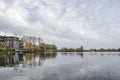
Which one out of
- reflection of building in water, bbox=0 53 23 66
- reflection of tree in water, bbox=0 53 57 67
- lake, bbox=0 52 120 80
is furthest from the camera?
reflection of building in water, bbox=0 53 23 66

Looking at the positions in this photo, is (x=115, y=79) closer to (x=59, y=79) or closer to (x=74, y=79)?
(x=74, y=79)

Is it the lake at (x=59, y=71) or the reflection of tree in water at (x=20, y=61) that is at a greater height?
the reflection of tree in water at (x=20, y=61)

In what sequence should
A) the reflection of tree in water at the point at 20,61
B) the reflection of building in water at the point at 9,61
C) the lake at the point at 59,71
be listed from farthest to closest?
the reflection of building in water at the point at 9,61 < the reflection of tree in water at the point at 20,61 < the lake at the point at 59,71

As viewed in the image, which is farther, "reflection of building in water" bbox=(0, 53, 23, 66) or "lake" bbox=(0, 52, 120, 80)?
"reflection of building in water" bbox=(0, 53, 23, 66)

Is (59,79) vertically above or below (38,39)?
below

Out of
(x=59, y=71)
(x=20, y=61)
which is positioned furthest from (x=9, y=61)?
(x=59, y=71)

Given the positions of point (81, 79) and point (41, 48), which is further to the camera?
point (41, 48)

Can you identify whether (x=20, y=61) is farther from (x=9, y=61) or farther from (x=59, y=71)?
(x=59, y=71)

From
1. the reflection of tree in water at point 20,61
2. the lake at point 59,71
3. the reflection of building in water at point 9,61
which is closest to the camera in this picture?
the lake at point 59,71

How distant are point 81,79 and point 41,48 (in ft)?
520

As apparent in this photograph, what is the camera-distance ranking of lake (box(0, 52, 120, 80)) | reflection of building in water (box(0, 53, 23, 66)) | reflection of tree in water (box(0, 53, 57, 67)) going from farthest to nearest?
reflection of building in water (box(0, 53, 23, 66))
reflection of tree in water (box(0, 53, 57, 67))
lake (box(0, 52, 120, 80))

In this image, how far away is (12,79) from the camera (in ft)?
76.7

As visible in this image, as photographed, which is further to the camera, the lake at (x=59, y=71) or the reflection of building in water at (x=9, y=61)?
the reflection of building in water at (x=9, y=61)

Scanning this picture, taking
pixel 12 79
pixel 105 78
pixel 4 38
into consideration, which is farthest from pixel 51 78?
pixel 4 38
